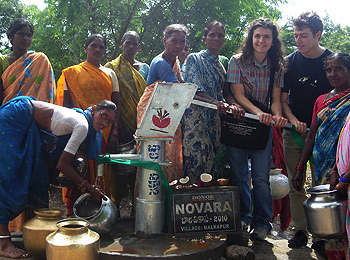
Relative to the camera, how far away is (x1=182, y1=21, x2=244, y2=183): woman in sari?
371cm

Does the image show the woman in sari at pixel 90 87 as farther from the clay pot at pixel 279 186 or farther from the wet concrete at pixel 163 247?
the clay pot at pixel 279 186

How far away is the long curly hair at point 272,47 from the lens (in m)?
3.53

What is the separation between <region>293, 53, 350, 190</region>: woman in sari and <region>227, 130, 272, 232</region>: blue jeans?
1.47 feet

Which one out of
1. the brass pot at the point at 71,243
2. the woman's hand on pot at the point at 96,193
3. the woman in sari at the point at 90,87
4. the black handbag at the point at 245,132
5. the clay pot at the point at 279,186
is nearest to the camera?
the brass pot at the point at 71,243

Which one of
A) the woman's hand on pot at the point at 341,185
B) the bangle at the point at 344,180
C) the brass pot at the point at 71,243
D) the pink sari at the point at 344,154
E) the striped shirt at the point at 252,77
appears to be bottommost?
the brass pot at the point at 71,243

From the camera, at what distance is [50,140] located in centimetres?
338

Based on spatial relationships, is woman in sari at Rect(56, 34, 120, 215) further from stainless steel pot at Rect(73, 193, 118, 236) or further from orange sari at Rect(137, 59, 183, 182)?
stainless steel pot at Rect(73, 193, 118, 236)

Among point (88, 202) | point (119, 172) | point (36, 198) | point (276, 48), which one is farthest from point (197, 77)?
point (36, 198)

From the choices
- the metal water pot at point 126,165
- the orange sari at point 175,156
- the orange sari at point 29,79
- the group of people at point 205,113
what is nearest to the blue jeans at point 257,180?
the group of people at point 205,113

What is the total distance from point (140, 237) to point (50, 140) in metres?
1.19

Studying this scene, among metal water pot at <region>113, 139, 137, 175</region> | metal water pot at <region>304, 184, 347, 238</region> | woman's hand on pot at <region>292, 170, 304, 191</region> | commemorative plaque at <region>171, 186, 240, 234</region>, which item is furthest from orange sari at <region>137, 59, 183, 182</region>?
metal water pot at <region>304, 184, 347, 238</region>

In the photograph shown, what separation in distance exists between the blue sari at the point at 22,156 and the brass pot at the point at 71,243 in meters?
0.62

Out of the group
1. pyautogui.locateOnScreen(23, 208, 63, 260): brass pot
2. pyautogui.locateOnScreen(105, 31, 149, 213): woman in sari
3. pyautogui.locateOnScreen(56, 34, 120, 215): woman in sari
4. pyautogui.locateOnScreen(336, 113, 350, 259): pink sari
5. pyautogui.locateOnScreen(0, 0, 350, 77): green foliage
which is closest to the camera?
pyautogui.locateOnScreen(336, 113, 350, 259): pink sari

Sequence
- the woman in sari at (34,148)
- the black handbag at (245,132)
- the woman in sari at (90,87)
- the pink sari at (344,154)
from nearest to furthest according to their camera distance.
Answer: the pink sari at (344,154) < the woman in sari at (34,148) < the black handbag at (245,132) < the woman in sari at (90,87)
